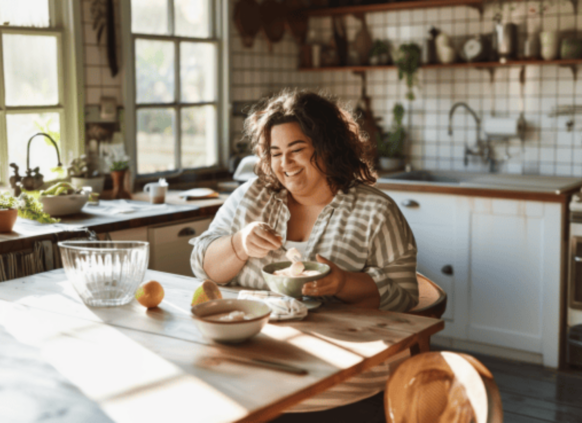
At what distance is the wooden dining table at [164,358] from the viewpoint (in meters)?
1.09

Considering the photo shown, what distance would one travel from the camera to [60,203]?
118 inches

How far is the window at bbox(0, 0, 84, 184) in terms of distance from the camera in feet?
10.8

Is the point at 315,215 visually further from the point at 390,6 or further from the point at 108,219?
the point at 390,6

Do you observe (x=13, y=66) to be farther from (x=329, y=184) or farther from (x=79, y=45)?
(x=329, y=184)

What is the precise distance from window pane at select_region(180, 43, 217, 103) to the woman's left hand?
2681 millimetres

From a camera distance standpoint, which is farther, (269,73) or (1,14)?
(269,73)

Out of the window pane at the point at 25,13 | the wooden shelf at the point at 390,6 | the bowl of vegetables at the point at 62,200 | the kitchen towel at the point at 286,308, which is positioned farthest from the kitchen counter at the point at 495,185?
the kitchen towel at the point at 286,308

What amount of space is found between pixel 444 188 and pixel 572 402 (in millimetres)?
1218

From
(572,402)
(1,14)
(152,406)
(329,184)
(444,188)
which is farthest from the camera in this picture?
(444,188)

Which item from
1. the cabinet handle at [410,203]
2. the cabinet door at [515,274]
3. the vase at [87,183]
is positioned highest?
the vase at [87,183]

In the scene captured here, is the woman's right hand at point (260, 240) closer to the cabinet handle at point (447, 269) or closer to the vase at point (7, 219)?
the vase at point (7, 219)

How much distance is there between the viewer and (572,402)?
3.00 meters

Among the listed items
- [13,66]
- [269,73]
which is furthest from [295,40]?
[13,66]

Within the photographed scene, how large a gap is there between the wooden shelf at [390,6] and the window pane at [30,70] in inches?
77.0
